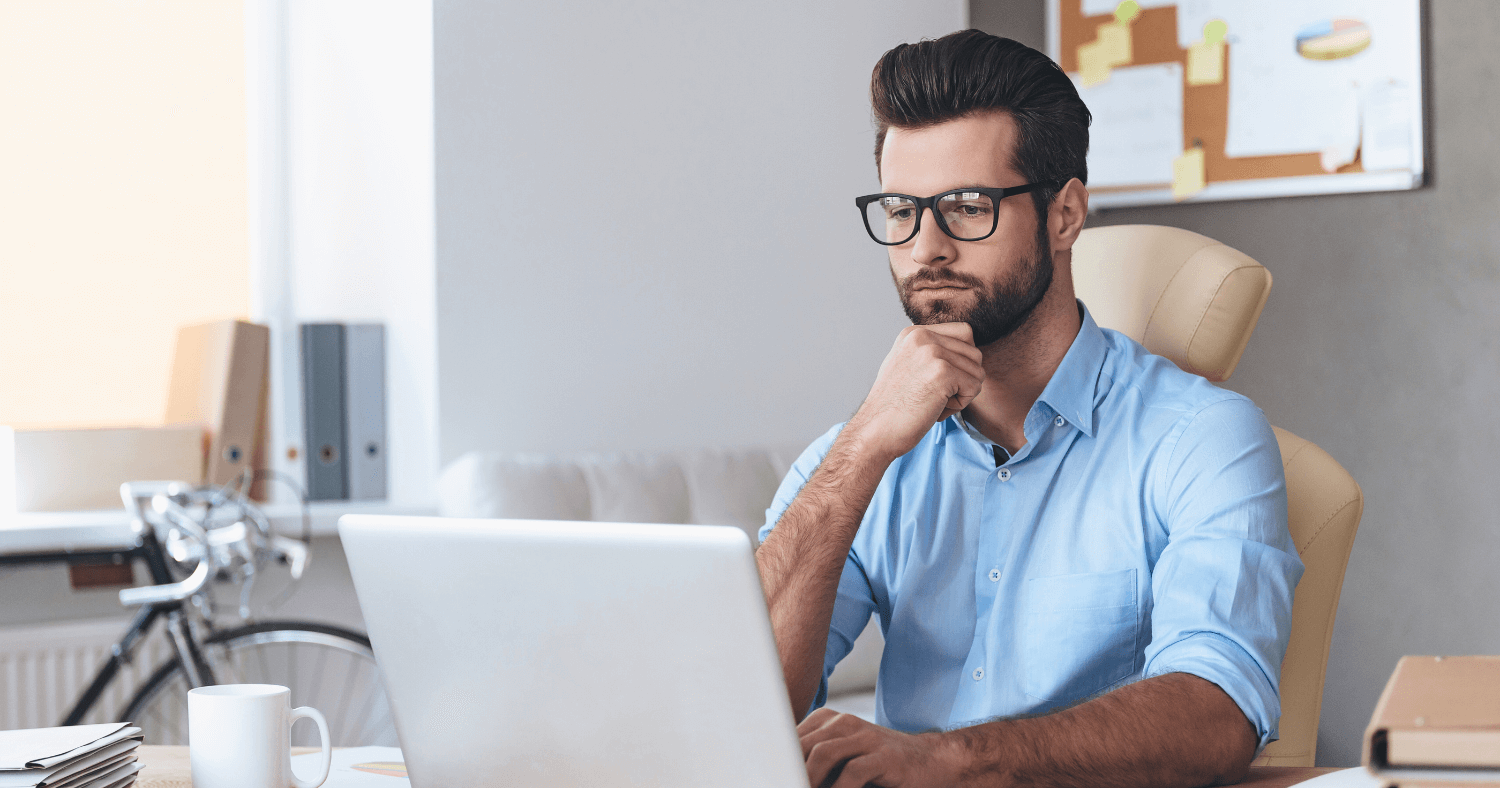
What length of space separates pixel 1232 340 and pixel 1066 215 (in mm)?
221

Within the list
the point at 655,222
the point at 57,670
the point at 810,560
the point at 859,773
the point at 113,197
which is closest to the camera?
the point at 859,773

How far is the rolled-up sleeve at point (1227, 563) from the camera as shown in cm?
98

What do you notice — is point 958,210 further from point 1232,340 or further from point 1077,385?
point 1232,340

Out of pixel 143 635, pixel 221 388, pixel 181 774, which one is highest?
pixel 221 388

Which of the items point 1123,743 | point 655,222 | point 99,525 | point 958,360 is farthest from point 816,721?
point 655,222

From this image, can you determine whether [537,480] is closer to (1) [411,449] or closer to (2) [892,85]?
(1) [411,449]

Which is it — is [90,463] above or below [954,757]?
above

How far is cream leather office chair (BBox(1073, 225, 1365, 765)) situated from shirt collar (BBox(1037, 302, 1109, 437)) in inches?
5.7

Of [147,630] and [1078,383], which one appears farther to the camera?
[147,630]

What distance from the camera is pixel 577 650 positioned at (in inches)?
27.2

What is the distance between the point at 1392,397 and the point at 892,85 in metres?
1.56

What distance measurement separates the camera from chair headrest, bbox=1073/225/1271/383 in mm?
1303

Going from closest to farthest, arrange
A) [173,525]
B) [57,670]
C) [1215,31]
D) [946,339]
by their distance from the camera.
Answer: [946,339] < [173,525] < [57,670] < [1215,31]

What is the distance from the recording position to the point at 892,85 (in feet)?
4.26
